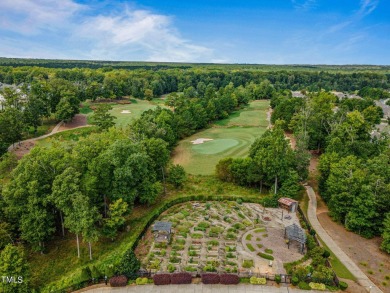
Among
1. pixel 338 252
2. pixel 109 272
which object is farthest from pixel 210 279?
pixel 338 252

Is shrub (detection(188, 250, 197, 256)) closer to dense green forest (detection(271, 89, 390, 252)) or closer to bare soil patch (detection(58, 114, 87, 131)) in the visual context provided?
dense green forest (detection(271, 89, 390, 252))

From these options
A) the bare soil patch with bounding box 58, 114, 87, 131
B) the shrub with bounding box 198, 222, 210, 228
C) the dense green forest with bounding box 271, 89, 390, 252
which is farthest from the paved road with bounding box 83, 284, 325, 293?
the bare soil patch with bounding box 58, 114, 87, 131

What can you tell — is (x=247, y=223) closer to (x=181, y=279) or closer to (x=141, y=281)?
(x=181, y=279)

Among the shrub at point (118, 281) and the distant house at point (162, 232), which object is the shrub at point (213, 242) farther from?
the shrub at point (118, 281)

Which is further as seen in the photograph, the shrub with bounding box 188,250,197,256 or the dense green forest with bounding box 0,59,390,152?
the dense green forest with bounding box 0,59,390,152

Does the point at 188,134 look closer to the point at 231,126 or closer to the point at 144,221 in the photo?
the point at 231,126

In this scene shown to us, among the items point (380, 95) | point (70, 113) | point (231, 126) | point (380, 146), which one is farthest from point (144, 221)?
point (380, 95)
